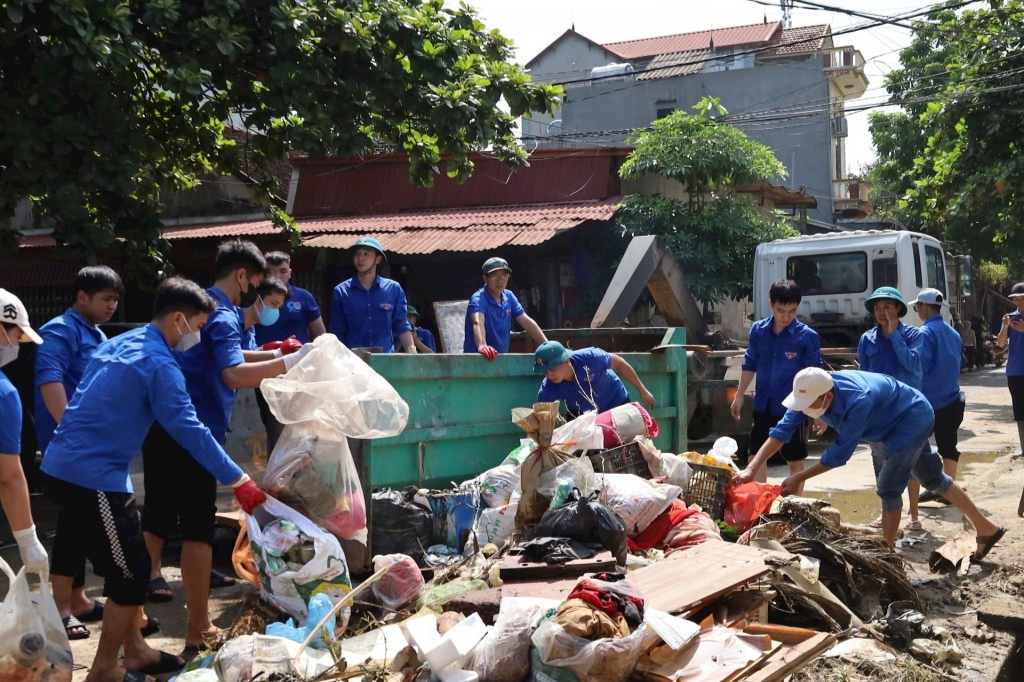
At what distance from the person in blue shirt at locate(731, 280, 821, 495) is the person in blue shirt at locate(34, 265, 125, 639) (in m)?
4.08

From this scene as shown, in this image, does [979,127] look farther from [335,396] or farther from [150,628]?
[150,628]

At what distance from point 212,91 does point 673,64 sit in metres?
23.4

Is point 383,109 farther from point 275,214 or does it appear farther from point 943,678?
point 943,678

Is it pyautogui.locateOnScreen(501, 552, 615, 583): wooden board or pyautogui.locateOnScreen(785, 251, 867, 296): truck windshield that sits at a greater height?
pyautogui.locateOnScreen(785, 251, 867, 296): truck windshield

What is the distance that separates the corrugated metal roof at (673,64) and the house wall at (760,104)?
207 millimetres

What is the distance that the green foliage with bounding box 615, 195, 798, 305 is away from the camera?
1488 centimetres

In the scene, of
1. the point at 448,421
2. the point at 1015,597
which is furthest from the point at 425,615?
the point at 1015,597

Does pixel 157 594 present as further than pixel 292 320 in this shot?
No

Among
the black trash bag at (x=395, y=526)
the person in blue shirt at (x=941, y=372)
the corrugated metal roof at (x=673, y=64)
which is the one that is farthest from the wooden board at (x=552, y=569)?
the corrugated metal roof at (x=673, y=64)

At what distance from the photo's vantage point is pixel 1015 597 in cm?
495

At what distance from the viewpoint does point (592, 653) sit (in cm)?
324

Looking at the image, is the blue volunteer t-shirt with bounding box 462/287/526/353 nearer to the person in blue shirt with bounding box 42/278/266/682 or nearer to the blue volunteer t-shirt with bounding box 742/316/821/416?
the blue volunteer t-shirt with bounding box 742/316/821/416

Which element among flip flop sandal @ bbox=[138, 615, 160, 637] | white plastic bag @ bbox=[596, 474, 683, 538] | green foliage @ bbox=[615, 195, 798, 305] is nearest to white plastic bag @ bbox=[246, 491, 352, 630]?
flip flop sandal @ bbox=[138, 615, 160, 637]

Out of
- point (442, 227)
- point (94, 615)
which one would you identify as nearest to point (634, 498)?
point (94, 615)
